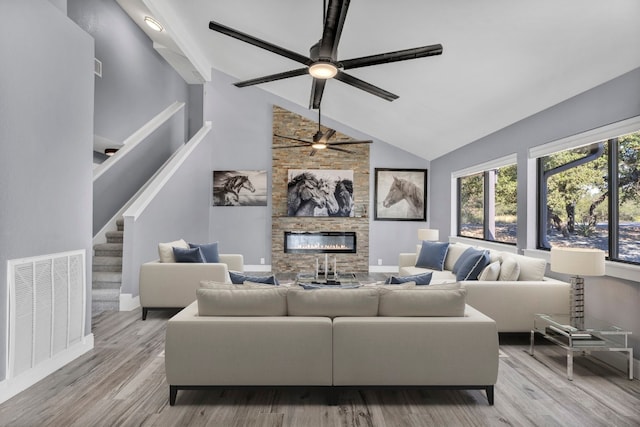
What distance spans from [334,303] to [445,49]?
3.03 m

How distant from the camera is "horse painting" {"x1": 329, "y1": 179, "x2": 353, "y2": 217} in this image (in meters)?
8.20

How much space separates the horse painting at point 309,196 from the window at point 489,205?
262 cm

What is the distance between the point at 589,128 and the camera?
3.61m

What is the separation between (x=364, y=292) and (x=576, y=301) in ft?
6.79

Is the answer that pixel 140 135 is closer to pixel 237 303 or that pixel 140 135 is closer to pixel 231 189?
pixel 231 189

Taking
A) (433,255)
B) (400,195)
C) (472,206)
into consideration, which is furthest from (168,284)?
(400,195)

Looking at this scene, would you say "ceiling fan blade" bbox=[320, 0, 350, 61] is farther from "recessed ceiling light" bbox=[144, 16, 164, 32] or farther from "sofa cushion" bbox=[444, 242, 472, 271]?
"recessed ceiling light" bbox=[144, 16, 164, 32]

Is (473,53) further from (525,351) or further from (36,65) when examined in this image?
(36,65)

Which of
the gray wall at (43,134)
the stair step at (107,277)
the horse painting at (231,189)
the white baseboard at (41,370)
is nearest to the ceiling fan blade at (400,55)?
the gray wall at (43,134)

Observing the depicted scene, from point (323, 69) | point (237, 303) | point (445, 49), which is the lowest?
point (237, 303)

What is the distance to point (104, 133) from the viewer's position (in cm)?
646

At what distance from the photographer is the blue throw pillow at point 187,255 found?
4684 mm

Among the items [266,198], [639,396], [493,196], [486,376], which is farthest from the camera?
[266,198]

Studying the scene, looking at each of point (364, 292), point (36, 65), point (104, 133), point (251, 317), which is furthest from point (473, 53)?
point (104, 133)
